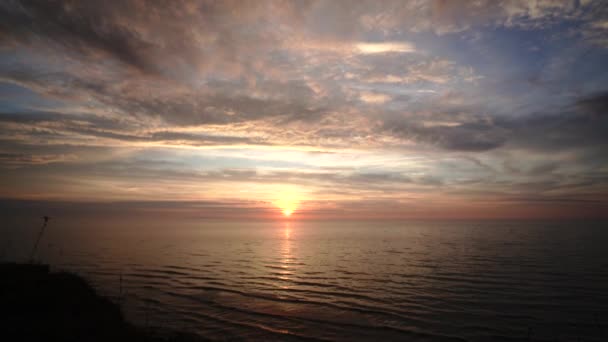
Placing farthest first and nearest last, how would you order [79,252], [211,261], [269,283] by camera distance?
[79,252] → [211,261] → [269,283]

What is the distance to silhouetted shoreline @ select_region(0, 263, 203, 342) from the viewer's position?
15.3 metres

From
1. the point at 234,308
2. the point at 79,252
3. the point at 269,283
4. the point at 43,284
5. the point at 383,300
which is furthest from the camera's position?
the point at 79,252

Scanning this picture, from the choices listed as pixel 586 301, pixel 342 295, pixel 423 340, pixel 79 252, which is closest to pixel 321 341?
pixel 423 340

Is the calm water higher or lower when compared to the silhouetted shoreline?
lower

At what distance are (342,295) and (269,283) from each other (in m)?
10.3

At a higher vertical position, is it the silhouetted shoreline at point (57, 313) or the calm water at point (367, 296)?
the silhouetted shoreline at point (57, 313)

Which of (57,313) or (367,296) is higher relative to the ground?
(57,313)

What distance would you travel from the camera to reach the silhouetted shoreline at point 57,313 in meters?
15.3

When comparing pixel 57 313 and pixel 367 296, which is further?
pixel 367 296

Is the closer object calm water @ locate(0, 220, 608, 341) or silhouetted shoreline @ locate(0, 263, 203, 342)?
silhouetted shoreline @ locate(0, 263, 203, 342)

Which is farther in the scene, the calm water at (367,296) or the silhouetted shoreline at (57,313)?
the calm water at (367,296)

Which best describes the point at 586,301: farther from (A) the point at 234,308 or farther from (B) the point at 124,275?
(B) the point at 124,275

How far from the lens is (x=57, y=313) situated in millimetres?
19031

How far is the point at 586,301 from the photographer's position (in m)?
29.2
